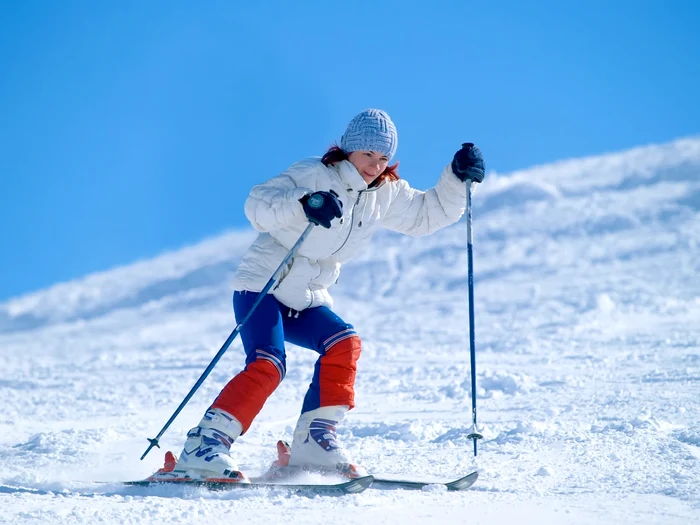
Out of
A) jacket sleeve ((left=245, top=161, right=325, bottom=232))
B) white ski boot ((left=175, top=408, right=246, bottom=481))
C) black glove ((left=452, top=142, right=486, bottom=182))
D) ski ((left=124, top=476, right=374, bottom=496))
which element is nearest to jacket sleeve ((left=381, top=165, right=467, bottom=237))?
black glove ((left=452, top=142, right=486, bottom=182))

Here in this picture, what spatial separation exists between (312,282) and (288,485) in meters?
0.92

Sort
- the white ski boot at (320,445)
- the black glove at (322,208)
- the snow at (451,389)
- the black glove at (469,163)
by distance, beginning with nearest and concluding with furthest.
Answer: the snow at (451,389)
the black glove at (322,208)
the white ski boot at (320,445)
the black glove at (469,163)

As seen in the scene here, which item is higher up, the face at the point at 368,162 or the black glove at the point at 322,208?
the face at the point at 368,162

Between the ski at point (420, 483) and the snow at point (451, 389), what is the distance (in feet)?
0.15

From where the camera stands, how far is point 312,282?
3.37 m

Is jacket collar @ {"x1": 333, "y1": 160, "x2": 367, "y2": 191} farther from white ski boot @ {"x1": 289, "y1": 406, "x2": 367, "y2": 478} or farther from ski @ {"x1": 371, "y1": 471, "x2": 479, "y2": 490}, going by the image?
ski @ {"x1": 371, "y1": 471, "x2": 479, "y2": 490}

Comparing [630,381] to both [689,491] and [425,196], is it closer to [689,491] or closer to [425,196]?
[425,196]

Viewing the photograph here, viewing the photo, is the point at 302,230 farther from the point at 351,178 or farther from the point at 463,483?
the point at 463,483

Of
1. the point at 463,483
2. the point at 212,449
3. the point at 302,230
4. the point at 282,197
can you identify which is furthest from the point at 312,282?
the point at 463,483

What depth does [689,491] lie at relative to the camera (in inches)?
102

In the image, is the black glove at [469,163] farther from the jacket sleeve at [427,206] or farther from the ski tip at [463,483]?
the ski tip at [463,483]

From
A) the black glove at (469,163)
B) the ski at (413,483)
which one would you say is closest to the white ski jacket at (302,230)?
the black glove at (469,163)

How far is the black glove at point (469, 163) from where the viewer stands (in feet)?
11.7

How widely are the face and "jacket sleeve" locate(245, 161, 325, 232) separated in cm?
15
